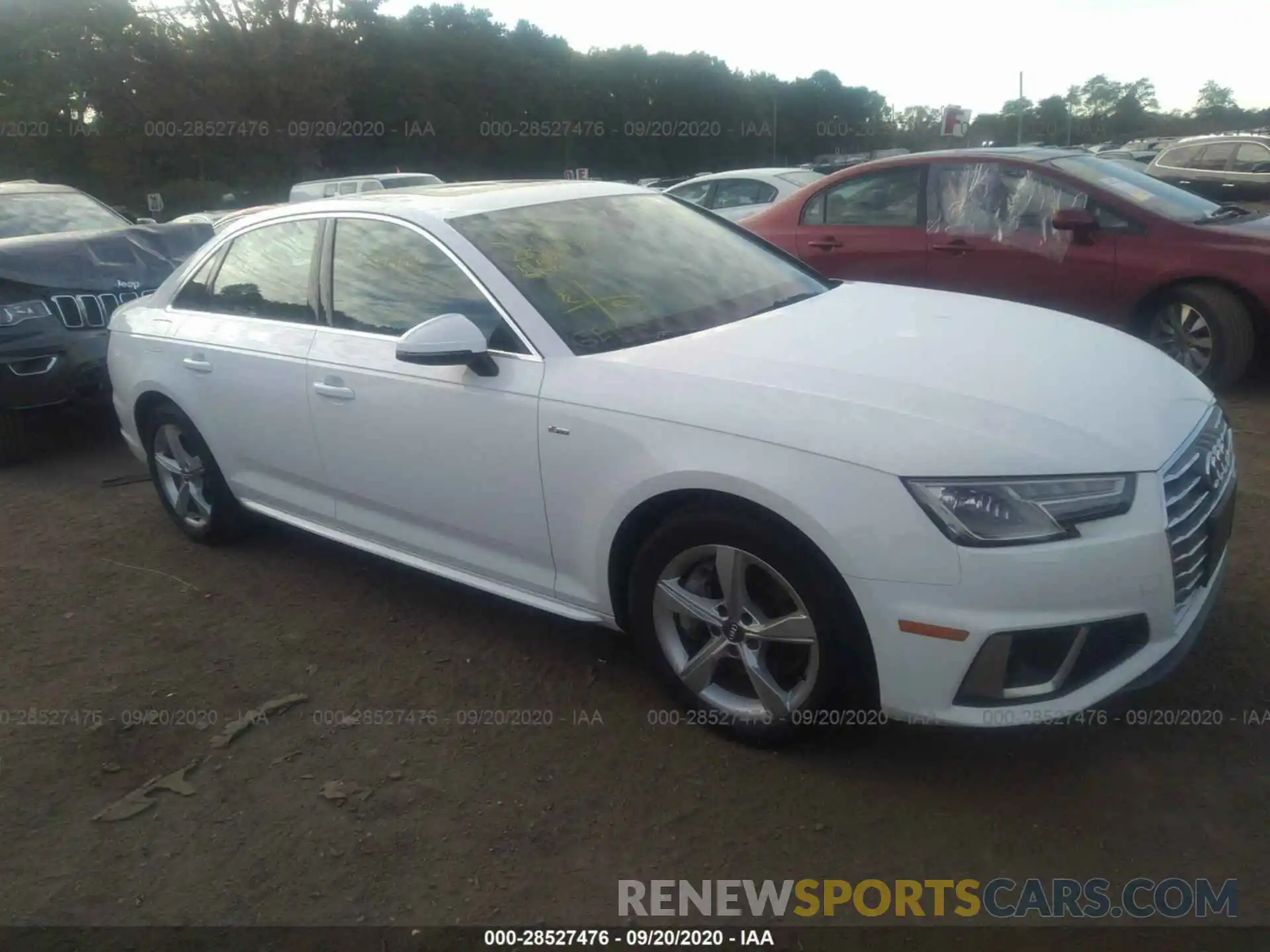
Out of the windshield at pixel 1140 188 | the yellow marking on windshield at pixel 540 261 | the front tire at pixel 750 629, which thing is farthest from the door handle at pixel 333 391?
the windshield at pixel 1140 188

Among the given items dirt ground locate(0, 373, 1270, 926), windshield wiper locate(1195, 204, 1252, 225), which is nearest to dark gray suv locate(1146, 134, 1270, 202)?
windshield wiper locate(1195, 204, 1252, 225)

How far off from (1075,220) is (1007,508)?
4.40 meters

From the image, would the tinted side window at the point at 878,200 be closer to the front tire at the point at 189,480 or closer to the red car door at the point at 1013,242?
the red car door at the point at 1013,242

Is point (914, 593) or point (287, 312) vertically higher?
point (287, 312)

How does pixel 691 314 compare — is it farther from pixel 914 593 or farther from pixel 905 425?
pixel 914 593

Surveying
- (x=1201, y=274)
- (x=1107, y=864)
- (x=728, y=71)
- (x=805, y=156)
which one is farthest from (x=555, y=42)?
(x=1107, y=864)

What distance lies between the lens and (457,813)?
9.32ft

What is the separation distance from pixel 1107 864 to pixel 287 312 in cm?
334

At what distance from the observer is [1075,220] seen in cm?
613

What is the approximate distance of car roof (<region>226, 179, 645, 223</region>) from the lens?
Result: 12.1 ft

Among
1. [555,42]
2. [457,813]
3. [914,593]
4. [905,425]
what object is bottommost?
[457,813]

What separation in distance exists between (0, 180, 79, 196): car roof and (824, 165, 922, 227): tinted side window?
6084 millimetres

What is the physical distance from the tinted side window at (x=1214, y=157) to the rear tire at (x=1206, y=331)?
518 inches

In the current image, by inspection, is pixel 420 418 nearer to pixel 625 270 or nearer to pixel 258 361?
pixel 625 270
